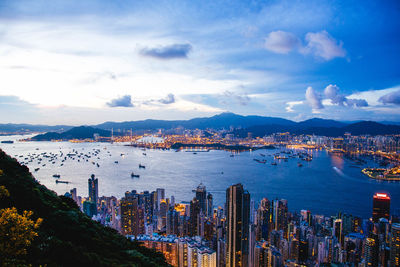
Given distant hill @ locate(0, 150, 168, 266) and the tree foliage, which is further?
distant hill @ locate(0, 150, 168, 266)

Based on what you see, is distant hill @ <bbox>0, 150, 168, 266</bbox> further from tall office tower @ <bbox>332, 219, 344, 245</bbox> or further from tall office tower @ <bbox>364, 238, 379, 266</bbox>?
tall office tower @ <bbox>332, 219, 344, 245</bbox>

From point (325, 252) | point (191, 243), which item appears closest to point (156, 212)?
point (191, 243)

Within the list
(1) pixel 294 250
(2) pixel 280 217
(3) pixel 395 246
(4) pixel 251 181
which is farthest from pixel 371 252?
(4) pixel 251 181

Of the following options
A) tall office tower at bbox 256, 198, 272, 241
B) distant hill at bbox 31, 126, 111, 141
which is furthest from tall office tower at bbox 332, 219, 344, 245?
distant hill at bbox 31, 126, 111, 141

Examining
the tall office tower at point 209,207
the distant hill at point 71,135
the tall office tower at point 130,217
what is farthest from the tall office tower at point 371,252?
the distant hill at point 71,135

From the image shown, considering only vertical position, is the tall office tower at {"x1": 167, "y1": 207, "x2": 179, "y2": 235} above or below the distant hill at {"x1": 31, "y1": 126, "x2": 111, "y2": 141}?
below

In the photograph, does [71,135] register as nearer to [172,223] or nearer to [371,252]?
[172,223]

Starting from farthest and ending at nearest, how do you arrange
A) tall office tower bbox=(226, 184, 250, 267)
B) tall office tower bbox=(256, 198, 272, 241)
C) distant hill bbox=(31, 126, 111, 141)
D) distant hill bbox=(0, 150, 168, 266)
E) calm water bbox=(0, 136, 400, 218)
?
1. distant hill bbox=(31, 126, 111, 141)
2. calm water bbox=(0, 136, 400, 218)
3. tall office tower bbox=(256, 198, 272, 241)
4. tall office tower bbox=(226, 184, 250, 267)
5. distant hill bbox=(0, 150, 168, 266)
